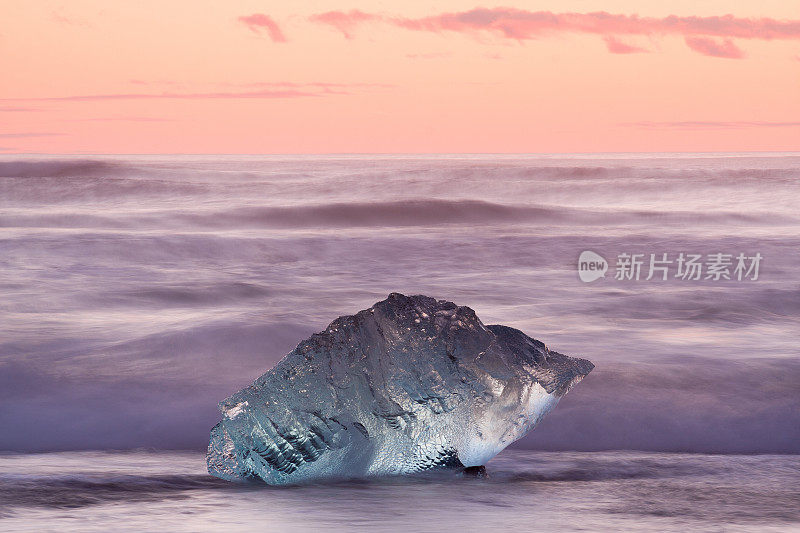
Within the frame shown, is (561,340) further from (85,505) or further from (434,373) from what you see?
(85,505)

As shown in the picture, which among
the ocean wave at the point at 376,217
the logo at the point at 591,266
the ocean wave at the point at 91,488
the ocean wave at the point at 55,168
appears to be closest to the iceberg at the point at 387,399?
the ocean wave at the point at 91,488

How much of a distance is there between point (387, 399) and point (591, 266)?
8.14 metres

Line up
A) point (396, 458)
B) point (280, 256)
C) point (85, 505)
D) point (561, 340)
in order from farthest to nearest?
point (280, 256) → point (561, 340) → point (396, 458) → point (85, 505)

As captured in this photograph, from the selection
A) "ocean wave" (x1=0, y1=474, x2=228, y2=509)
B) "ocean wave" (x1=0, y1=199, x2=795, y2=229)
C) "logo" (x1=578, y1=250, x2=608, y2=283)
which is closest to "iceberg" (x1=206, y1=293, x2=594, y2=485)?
"ocean wave" (x1=0, y1=474, x2=228, y2=509)

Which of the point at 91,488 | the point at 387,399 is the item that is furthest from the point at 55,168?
the point at 387,399

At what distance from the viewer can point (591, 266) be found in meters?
11.0

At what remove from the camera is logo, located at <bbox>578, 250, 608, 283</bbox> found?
9791mm

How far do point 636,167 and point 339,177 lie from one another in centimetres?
943

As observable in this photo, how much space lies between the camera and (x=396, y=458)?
10.9ft

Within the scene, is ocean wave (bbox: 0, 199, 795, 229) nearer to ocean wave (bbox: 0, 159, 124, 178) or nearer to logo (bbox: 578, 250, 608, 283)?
logo (bbox: 578, 250, 608, 283)

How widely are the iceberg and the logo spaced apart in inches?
247

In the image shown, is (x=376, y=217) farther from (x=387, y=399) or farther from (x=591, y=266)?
(x=387, y=399)

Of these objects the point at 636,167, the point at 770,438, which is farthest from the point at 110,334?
the point at 636,167

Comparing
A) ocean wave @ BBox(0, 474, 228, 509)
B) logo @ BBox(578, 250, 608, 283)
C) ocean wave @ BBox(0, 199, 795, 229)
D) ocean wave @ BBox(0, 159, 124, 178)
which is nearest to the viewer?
ocean wave @ BBox(0, 474, 228, 509)
